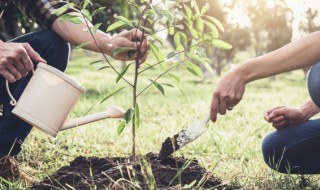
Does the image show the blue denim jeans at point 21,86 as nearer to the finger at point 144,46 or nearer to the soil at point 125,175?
the soil at point 125,175

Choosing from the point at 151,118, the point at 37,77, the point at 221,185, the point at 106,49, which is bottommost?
the point at 151,118

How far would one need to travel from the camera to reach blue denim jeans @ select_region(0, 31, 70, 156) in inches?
91.4

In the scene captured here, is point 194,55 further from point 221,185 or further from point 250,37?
point 250,37

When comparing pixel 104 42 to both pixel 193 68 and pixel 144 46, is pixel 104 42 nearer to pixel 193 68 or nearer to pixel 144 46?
pixel 144 46

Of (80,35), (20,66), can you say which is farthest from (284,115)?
(20,66)

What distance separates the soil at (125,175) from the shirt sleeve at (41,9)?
834 millimetres

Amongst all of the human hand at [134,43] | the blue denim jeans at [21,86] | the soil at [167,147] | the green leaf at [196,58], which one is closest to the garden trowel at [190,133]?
the soil at [167,147]

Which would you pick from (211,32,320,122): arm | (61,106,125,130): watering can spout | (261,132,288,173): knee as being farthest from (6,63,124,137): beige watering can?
(261,132,288,173): knee

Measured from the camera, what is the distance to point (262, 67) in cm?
183

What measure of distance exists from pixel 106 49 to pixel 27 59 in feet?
1.38

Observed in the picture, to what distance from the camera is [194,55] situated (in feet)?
6.27

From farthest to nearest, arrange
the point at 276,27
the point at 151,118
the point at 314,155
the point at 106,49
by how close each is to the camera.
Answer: the point at 276,27 → the point at 151,118 → the point at 314,155 → the point at 106,49

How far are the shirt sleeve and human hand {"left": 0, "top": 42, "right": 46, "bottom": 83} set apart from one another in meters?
0.47

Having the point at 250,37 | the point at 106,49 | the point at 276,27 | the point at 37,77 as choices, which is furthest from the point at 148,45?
the point at 250,37
